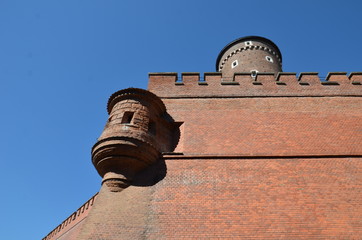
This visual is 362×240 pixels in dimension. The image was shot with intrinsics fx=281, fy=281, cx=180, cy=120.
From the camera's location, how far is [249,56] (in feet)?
61.1

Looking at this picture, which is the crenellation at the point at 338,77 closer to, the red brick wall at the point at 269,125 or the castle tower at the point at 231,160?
the castle tower at the point at 231,160

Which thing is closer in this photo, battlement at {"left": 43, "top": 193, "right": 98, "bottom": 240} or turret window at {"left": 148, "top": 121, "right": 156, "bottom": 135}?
turret window at {"left": 148, "top": 121, "right": 156, "bottom": 135}

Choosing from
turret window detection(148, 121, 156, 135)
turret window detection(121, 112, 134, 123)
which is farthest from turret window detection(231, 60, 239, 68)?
turret window detection(121, 112, 134, 123)

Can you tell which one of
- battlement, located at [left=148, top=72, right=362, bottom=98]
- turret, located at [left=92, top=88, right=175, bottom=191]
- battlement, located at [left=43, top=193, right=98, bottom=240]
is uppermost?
battlement, located at [left=148, top=72, right=362, bottom=98]

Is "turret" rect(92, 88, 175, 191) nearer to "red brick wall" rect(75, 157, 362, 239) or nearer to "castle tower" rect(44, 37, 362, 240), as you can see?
"castle tower" rect(44, 37, 362, 240)

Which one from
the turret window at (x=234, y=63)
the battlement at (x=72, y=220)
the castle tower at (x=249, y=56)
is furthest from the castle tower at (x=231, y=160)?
the battlement at (x=72, y=220)

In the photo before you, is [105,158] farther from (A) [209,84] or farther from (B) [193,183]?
(A) [209,84]

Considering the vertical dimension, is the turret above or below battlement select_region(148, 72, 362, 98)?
below

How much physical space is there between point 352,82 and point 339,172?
17.4 feet

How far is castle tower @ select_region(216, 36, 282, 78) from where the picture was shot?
18031 mm

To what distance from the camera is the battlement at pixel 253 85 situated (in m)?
11.5

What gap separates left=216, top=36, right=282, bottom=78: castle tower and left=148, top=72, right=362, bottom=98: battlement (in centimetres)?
563

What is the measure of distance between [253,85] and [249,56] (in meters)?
7.47

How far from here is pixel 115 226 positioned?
7512mm
